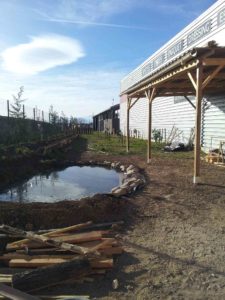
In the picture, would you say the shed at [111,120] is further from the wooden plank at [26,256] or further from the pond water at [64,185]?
the wooden plank at [26,256]

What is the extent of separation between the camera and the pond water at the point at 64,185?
34.6ft

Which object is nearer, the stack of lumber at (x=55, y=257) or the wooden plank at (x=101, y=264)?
the stack of lumber at (x=55, y=257)

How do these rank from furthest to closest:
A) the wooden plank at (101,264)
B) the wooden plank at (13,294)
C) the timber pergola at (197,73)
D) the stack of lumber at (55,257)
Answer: the timber pergola at (197,73)
the wooden plank at (101,264)
the stack of lumber at (55,257)
the wooden plank at (13,294)

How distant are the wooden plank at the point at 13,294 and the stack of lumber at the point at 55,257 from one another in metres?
0.24

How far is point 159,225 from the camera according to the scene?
6539 millimetres

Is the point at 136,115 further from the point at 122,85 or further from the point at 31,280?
the point at 31,280

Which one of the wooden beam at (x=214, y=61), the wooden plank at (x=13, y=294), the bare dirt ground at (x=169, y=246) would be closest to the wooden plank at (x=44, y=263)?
the bare dirt ground at (x=169, y=246)

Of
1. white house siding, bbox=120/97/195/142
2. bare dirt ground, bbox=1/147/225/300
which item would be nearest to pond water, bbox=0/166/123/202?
bare dirt ground, bbox=1/147/225/300

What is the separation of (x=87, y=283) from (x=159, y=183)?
584cm

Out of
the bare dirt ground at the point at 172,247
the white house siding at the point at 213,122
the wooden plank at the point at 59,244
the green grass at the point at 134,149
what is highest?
the white house siding at the point at 213,122

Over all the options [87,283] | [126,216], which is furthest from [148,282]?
[126,216]

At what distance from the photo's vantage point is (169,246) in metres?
5.51

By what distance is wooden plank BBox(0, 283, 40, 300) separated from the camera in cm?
373

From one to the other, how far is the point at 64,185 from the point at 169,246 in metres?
7.27
